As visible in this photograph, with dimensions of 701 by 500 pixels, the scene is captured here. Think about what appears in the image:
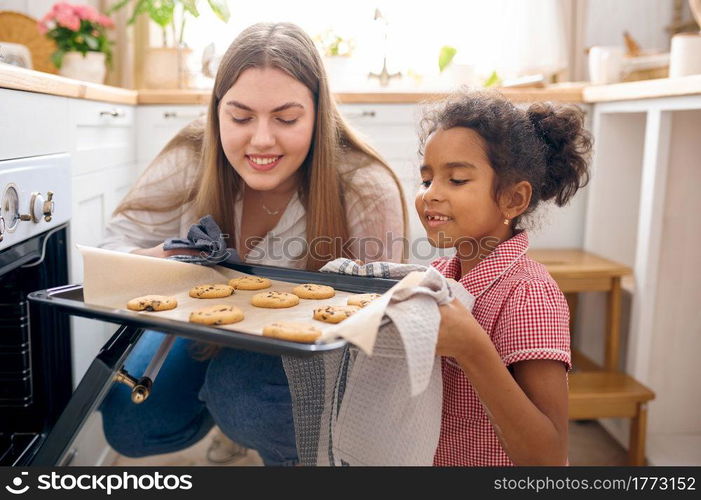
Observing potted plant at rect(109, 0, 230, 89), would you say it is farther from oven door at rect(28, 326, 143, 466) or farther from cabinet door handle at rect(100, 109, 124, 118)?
oven door at rect(28, 326, 143, 466)

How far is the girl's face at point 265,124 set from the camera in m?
1.17

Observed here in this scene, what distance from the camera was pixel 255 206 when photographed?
4.49ft

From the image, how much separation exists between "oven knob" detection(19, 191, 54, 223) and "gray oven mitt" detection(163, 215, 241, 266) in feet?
0.68

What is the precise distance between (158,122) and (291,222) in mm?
1088

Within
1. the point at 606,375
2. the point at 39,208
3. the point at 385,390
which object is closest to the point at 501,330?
the point at 385,390

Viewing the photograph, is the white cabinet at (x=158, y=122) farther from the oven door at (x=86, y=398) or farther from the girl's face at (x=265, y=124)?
the oven door at (x=86, y=398)

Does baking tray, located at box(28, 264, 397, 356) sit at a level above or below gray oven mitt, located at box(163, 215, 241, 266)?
below

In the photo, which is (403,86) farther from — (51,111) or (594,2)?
(51,111)

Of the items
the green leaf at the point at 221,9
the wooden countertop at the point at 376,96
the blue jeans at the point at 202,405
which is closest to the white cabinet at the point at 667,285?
the wooden countertop at the point at 376,96

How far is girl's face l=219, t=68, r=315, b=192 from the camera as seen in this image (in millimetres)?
1174

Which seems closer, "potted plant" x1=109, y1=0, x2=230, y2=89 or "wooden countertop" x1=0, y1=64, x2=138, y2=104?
"wooden countertop" x1=0, y1=64, x2=138, y2=104

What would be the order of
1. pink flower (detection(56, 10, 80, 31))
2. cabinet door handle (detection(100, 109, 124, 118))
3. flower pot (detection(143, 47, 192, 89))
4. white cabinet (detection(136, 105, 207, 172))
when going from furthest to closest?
1. flower pot (detection(143, 47, 192, 89))
2. white cabinet (detection(136, 105, 207, 172))
3. pink flower (detection(56, 10, 80, 31))
4. cabinet door handle (detection(100, 109, 124, 118))

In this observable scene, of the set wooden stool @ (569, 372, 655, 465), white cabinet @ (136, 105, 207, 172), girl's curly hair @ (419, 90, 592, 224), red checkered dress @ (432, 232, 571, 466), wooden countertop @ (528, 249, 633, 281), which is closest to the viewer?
red checkered dress @ (432, 232, 571, 466)

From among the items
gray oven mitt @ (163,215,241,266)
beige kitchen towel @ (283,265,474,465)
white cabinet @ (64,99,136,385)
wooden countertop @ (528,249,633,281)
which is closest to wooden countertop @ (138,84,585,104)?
white cabinet @ (64,99,136,385)
